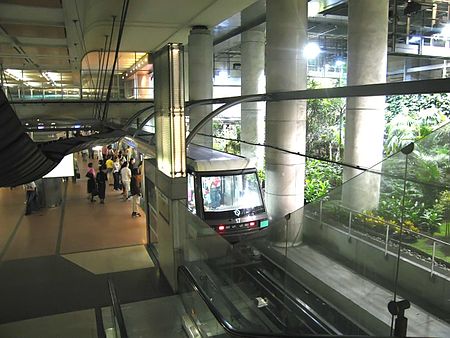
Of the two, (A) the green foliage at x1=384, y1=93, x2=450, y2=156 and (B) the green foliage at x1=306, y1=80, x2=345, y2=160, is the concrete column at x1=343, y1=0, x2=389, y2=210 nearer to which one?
(A) the green foliage at x1=384, y1=93, x2=450, y2=156

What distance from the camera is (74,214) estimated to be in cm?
1352

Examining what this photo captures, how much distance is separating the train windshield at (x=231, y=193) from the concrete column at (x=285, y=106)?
154 centimetres

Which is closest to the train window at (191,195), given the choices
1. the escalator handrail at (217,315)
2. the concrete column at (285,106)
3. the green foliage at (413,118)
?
the escalator handrail at (217,315)

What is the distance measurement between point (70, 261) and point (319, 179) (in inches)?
455

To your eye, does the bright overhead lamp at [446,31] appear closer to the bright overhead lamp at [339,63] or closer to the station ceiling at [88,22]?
the bright overhead lamp at [339,63]

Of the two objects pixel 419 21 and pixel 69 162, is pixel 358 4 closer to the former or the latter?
pixel 419 21

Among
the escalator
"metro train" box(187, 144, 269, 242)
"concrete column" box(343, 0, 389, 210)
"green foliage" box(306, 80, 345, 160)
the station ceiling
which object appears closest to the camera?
the escalator

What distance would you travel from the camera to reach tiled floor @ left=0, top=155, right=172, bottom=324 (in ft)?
24.8

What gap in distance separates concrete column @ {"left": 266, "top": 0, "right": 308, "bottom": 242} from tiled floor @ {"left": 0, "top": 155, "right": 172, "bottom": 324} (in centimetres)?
388

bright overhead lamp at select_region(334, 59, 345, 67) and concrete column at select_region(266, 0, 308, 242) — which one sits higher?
bright overhead lamp at select_region(334, 59, 345, 67)

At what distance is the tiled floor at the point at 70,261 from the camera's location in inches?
298

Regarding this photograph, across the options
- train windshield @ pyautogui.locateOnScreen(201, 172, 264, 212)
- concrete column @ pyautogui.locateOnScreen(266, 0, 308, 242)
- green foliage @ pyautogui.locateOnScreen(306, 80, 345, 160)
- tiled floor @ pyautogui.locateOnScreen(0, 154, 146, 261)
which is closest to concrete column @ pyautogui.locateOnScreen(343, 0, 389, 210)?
concrete column @ pyautogui.locateOnScreen(266, 0, 308, 242)

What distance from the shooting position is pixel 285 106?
1105 centimetres

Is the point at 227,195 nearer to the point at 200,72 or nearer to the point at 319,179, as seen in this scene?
the point at 200,72
